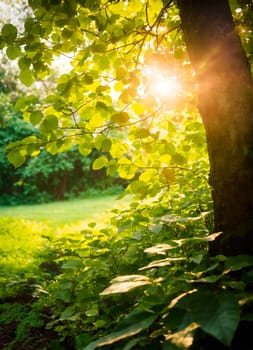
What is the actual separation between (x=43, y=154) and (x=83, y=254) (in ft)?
63.1

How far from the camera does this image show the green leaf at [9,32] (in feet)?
6.51

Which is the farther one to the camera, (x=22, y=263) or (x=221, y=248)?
(x=22, y=263)

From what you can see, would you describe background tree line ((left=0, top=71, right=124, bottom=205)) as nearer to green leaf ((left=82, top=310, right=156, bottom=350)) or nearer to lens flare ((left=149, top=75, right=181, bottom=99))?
lens flare ((left=149, top=75, right=181, bottom=99))

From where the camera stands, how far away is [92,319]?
2.03m

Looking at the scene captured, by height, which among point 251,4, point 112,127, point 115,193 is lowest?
point 115,193

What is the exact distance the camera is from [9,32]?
2.00 m

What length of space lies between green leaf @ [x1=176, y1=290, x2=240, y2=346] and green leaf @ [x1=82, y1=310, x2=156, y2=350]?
0.34 feet

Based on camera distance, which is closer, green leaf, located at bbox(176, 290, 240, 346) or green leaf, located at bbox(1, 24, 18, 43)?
green leaf, located at bbox(176, 290, 240, 346)

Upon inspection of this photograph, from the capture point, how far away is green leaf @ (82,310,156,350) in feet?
2.94

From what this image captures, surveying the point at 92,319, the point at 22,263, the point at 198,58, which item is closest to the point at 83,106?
the point at 198,58

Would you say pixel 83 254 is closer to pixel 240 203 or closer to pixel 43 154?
pixel 240 203

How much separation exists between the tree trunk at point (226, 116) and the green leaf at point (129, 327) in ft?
2.58

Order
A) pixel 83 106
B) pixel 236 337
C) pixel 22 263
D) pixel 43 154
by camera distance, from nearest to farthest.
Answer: pixel 236 337 < pixel 83 106 < pixel 22 263 < pixel 43 154

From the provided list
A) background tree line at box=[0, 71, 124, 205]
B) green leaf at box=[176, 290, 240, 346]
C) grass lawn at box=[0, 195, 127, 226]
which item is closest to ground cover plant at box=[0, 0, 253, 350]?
green leaf at box=[176, 290, 240, 346]
